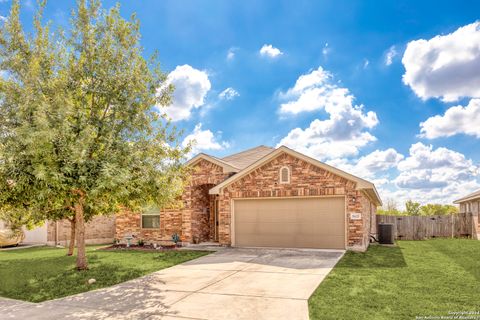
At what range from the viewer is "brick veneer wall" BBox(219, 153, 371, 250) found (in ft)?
45.5

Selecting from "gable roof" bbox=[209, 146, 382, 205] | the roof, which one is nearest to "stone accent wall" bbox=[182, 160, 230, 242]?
"gable roof" bbox=[209, 146, 382, 205]

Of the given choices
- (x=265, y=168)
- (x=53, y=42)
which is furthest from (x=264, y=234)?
(x=53, y=42)

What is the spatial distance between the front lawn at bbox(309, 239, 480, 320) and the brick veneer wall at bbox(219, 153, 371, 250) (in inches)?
89.7

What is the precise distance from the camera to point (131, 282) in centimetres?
891

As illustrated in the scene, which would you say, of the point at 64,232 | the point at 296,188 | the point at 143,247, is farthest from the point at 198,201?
the point at 64,232

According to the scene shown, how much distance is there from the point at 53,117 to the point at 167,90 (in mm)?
3642

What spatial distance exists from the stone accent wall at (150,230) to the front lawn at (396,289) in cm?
902

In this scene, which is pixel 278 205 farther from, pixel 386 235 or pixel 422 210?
pixel 422 210

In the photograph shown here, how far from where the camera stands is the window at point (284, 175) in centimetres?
1498

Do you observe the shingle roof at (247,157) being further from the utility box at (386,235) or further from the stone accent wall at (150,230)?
the utility box at (386,235)

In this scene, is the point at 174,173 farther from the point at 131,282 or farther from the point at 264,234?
the point at 264,234

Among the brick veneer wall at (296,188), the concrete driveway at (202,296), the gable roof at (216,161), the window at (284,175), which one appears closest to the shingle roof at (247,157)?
the gable roof at (216,161)

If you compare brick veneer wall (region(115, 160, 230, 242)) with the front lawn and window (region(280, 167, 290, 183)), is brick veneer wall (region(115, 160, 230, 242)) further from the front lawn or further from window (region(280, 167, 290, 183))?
the front lawn

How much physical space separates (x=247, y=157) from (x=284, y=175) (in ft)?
20.0
